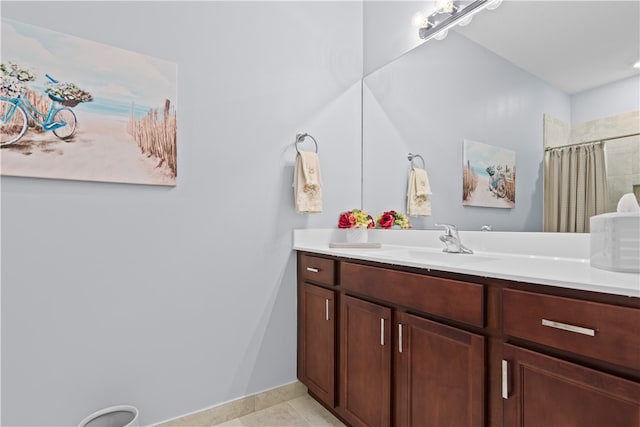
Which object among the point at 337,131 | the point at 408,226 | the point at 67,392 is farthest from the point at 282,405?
the point at 337,131

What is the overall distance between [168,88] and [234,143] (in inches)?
→ 15.9

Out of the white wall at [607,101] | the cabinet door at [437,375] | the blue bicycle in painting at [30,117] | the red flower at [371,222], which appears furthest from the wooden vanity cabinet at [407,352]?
the blue bicycle in painting at [30,117]

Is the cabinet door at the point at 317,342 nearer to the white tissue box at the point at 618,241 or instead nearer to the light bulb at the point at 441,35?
the white tissue box at the point at 618,241

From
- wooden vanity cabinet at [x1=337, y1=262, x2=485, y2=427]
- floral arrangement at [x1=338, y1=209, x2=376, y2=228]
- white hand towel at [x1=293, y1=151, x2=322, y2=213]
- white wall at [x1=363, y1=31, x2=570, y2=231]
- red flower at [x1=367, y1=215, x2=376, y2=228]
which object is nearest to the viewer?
wooden vanity cabinet at [x1=337, y1=262, x2=485, y2=427]

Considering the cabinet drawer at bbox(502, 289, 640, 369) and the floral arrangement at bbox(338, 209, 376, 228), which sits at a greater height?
the floral arrangement at bbox(338, 209, 376, 228)

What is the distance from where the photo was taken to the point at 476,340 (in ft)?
3.50

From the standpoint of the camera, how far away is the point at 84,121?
1428 millimetres

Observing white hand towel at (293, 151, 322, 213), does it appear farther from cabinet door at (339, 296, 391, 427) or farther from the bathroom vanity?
cabinet door at (339, 296, 391, 427)

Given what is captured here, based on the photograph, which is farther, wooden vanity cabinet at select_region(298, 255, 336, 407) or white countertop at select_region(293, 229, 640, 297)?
wooden vanity cabinet at select_region(298, 255, 336, 407)

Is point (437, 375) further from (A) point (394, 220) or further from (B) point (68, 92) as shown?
(B) point (68, 92)

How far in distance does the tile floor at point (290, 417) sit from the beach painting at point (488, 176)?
1349mm

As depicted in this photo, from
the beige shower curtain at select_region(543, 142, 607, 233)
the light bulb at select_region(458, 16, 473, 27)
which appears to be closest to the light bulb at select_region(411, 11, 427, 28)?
the light bulb at select_region(458, 16, 473, 27)

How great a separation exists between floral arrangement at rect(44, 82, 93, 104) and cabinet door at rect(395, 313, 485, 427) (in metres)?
1.59

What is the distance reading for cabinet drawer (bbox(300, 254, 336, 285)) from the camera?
5.69ft
